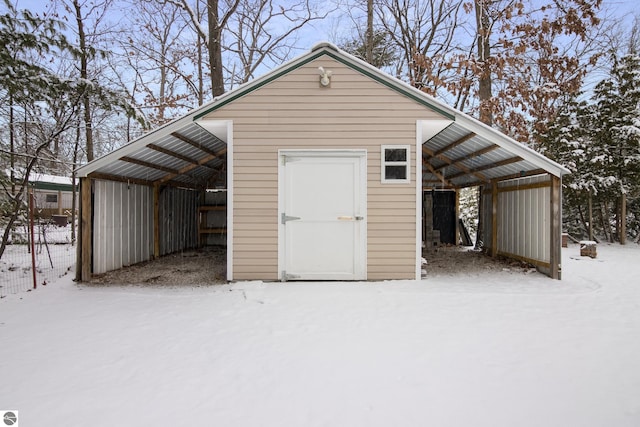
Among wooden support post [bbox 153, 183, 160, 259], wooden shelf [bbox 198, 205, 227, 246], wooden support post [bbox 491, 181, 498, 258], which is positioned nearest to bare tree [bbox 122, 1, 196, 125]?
wooden shelf [bbox 198, 205, 227, 246]

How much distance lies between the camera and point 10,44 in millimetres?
6234

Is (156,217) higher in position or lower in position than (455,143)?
lower

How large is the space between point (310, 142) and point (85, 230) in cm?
406

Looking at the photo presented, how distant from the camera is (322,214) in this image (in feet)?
21.0

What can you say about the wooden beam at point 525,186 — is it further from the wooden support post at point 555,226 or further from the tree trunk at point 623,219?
the tree trunk at point 623,219

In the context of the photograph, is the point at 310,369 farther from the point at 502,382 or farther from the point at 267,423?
the point at 502,382

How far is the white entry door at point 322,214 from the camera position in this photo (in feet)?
20.9

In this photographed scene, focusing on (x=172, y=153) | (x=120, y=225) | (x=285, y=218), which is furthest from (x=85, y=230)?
(x=285, y=218)

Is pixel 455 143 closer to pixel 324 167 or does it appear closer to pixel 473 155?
pixel 473 155

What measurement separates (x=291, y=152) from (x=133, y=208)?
157 inches

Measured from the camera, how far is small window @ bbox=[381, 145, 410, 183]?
251 inches

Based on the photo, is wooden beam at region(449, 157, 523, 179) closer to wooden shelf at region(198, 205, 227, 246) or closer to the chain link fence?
wooden shelf at region(198, 205, 227, 246)

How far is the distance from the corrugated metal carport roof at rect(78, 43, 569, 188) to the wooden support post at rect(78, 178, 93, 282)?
25 cm

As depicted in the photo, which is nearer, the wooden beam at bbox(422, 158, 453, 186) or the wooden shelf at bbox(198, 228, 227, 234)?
the wooden beam at bbox(422, 158, 453, 186)
